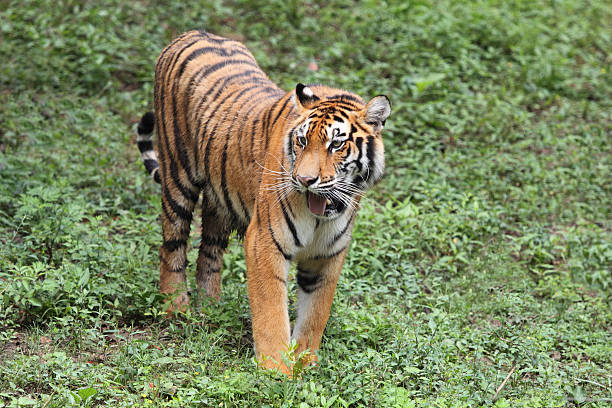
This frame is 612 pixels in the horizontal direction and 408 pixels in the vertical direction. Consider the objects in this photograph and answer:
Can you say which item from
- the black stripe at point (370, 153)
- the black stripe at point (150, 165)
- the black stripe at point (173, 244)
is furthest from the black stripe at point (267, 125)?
the black stripe at point (150, 165)

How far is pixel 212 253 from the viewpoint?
18.1ft

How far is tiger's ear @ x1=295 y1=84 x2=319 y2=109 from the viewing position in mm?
4285

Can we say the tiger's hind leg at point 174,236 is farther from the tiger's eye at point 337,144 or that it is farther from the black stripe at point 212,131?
the tiger's eye at point 337,144

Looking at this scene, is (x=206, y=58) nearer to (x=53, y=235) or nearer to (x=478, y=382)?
(x=53, y=235)

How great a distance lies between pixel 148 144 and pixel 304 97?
2024 millimetres

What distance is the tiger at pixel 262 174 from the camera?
4.12 m

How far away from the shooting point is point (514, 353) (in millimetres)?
4910

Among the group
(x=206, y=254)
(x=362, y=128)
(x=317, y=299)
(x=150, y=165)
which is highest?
(x=362, y=128)

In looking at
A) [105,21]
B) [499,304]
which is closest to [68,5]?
[105,21]

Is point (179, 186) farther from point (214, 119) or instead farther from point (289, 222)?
point (289, 222)

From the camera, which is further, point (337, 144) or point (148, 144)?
point (148, 144)

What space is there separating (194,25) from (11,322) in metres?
5.37

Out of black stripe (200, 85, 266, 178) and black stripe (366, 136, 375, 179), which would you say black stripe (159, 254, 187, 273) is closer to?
black stripe (200, 85, 266, 178)

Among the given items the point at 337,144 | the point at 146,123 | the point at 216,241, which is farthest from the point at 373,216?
the point at 337,144
